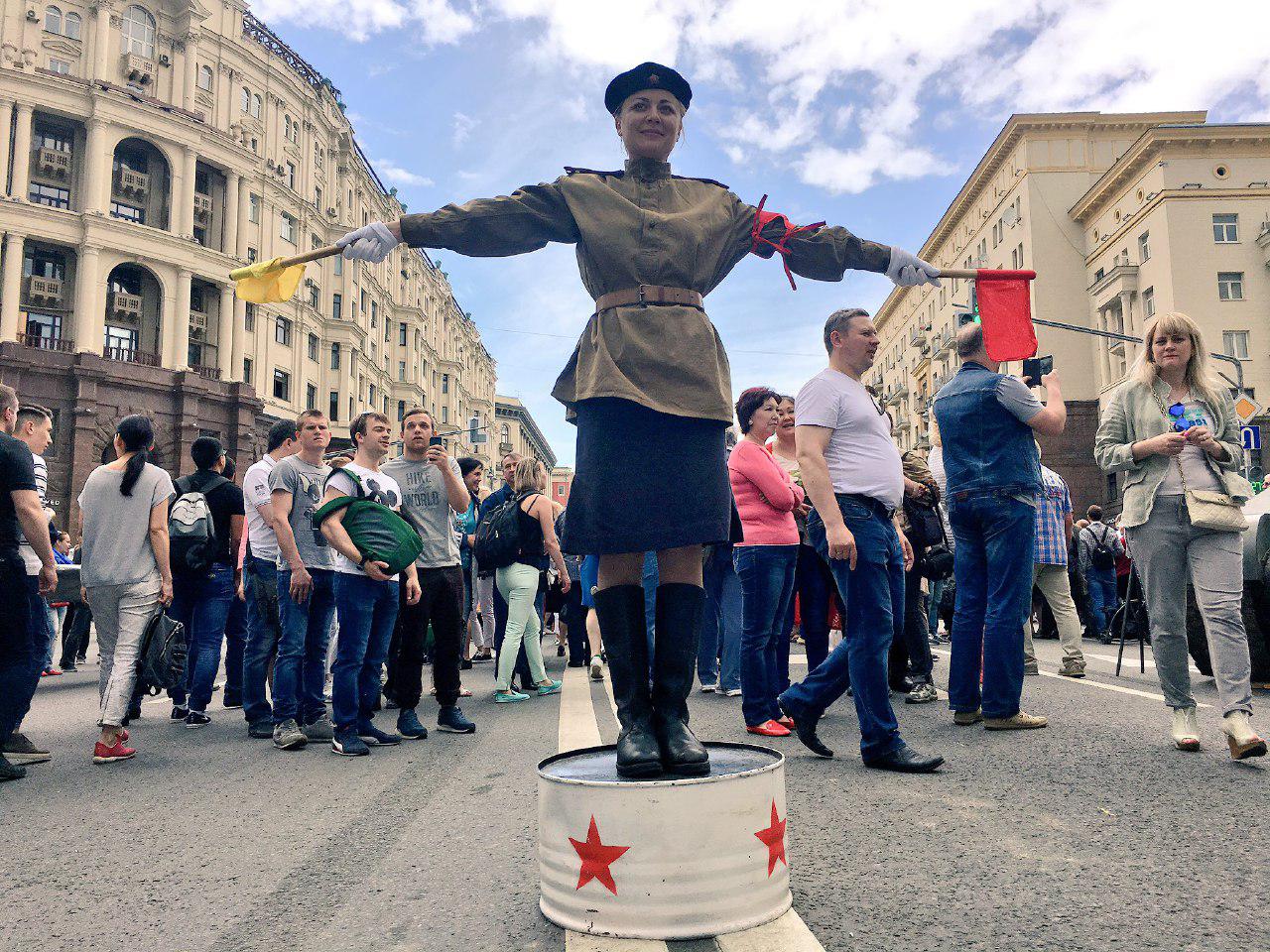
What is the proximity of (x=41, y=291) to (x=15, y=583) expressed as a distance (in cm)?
4253

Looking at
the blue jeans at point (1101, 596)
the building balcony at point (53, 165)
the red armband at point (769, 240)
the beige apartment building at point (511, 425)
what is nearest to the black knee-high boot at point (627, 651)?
the red armband at point (769, 240)

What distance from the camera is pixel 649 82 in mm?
3057

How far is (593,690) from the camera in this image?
313 inches

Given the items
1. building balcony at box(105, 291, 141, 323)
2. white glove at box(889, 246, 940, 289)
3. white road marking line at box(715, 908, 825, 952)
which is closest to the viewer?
white road marking line at box(715, 908, 825, 952)

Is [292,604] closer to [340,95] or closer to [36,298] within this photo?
[36,298]

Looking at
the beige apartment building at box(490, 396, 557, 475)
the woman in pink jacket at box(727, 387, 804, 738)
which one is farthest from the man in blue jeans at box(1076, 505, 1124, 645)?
the beige apartment building at box(490, 396, 557, 475)

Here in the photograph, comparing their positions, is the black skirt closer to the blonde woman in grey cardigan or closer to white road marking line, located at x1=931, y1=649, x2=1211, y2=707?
the blonde woman in grey cardigan

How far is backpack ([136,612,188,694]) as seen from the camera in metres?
5.50

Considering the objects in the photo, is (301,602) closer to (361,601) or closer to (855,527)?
(361,601)

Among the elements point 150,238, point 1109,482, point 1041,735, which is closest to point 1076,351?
point 1109,482

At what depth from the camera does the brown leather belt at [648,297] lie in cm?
297

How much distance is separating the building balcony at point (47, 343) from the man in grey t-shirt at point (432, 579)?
38.4m

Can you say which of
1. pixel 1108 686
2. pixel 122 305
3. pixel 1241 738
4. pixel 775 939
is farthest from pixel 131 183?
pixel 775 939

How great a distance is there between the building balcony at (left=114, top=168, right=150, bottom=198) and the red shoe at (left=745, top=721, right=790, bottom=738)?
154 ft
